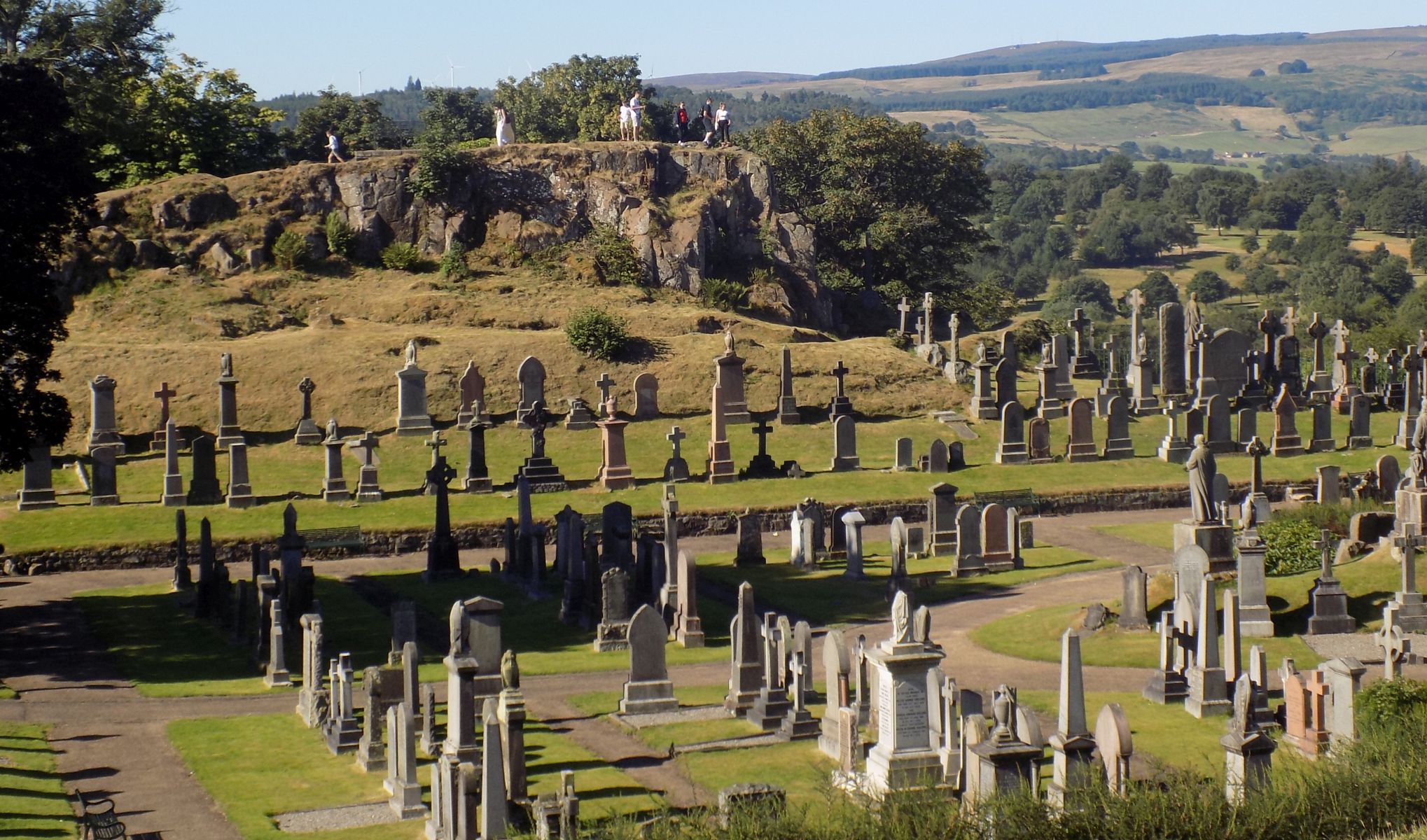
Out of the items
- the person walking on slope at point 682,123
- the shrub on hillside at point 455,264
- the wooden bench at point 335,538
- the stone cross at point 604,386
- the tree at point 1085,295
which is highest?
the person walking on slope at point 682,123

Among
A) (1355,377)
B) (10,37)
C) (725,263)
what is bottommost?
(1355,377)

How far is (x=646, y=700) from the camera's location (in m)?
21.7

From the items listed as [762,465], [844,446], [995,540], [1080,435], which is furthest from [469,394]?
[995,540]

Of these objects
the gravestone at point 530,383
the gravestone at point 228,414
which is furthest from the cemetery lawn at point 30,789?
the gravestone at point 530,383

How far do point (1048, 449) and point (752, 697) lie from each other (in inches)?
848

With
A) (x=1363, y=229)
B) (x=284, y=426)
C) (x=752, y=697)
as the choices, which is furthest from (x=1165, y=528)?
(x=1363, y=229)

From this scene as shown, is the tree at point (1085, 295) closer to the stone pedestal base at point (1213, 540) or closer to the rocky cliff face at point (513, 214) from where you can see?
the rocky cliff face at point (513, 214)

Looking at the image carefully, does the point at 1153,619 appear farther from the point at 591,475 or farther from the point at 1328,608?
the point at 591,475

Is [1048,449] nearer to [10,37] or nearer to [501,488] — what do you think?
[501,488]

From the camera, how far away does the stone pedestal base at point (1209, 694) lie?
21.1 metres

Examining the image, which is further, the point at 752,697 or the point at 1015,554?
the point at 1015,554

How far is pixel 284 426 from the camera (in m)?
43.4

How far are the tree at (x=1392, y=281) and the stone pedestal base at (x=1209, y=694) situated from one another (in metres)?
90.4

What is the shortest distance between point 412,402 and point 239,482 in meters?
7.39
